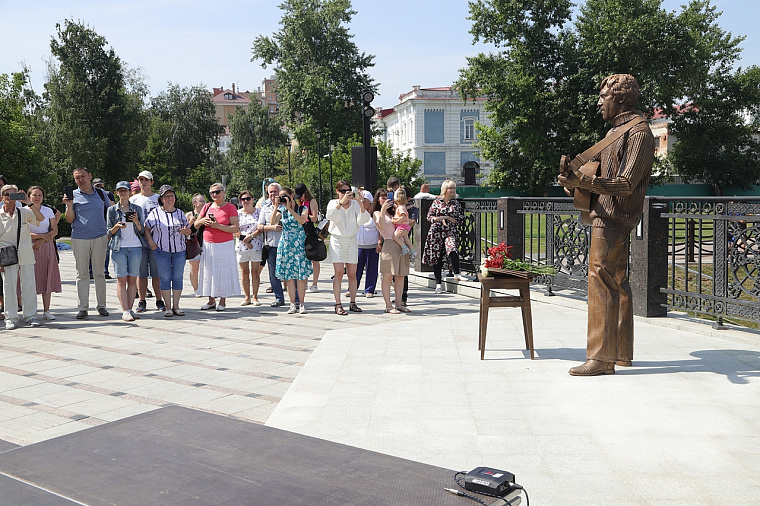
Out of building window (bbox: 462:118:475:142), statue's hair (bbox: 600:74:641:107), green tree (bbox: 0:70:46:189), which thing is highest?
building window (bbox: 462:118:475:142)

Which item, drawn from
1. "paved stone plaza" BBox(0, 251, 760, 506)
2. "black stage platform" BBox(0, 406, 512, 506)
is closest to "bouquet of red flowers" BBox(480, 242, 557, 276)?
"paved stone plaza" BBox(0, 251, 760, 506)

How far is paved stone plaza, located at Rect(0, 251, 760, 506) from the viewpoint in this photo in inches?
162

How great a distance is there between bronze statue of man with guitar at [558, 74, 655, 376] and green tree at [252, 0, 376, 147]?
44601mm

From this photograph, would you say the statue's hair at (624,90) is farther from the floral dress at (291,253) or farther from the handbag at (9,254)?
the handbag at (9,254)

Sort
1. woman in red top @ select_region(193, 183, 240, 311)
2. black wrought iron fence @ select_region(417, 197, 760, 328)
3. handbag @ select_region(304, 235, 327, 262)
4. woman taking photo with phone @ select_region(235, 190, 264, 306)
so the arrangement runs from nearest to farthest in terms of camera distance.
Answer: black wrought iron fence @ select_region(417, 197, 760, 328) → handbag @ select_region(304, 235, 327, 262) → woman in red top @ select_region(193, 183, 240, 311) → woman taking photo with phone @ select_region(235, 190, 264, 306)

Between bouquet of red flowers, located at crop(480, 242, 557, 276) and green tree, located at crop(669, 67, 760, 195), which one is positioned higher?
green tree, located at crop(669, 67, 760, 195)

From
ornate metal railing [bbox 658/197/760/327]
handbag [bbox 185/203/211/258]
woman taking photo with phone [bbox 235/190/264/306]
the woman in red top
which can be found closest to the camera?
ornate metal railing [bbox 658/197/760/327]

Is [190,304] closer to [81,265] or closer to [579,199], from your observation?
[81,265]

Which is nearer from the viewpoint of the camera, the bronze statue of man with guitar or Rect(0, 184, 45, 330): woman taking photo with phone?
the bronze statue of man with guitar

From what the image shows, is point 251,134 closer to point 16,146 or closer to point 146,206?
point 16,146

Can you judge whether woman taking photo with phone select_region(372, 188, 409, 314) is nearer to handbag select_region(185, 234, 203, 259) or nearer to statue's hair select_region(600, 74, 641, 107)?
handbag select_region(185, 234, 203, 259)

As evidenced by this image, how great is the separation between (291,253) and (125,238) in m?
2.28

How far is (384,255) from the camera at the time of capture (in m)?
10.4

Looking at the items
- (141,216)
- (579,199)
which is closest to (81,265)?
(141,216)
